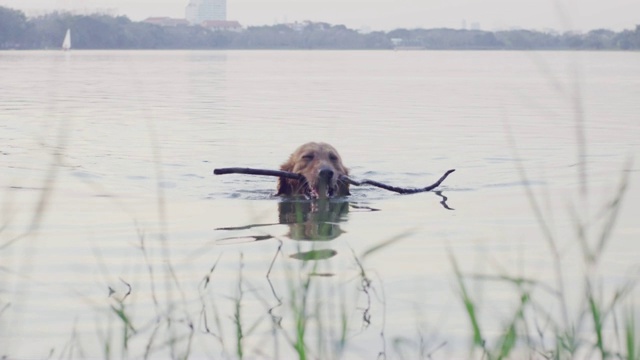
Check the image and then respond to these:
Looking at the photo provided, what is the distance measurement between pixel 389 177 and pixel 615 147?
408cm

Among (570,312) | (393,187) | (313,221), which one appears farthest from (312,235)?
(570,312)

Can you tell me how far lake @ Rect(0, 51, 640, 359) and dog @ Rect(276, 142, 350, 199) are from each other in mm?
192

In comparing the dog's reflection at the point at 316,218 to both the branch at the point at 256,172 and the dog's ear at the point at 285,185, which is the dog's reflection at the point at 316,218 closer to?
the branch at the point at 256,172

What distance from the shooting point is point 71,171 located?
42.8ft

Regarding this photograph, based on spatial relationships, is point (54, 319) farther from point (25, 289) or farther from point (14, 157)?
point (14, 157)

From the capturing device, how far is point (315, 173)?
1030 centimetres

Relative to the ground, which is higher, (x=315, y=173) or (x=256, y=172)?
(x=256, y=172)

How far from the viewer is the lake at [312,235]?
473 cm

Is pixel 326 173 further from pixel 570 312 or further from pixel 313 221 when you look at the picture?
pixel 570 312

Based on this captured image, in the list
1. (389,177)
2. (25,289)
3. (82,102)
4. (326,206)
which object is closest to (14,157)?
(389,177)

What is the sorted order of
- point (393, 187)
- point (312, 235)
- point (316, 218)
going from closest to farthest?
1. point (312, 235)
2. point (316, 218)
3. point (393, 187)

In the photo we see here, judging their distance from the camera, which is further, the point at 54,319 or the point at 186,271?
the point at 186,271

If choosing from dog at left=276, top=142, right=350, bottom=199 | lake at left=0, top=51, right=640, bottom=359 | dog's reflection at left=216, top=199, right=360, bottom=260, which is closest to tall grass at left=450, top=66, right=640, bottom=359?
lake at left=0, top=51, right=640, bottom=359

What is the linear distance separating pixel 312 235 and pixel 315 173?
1.80 meters
